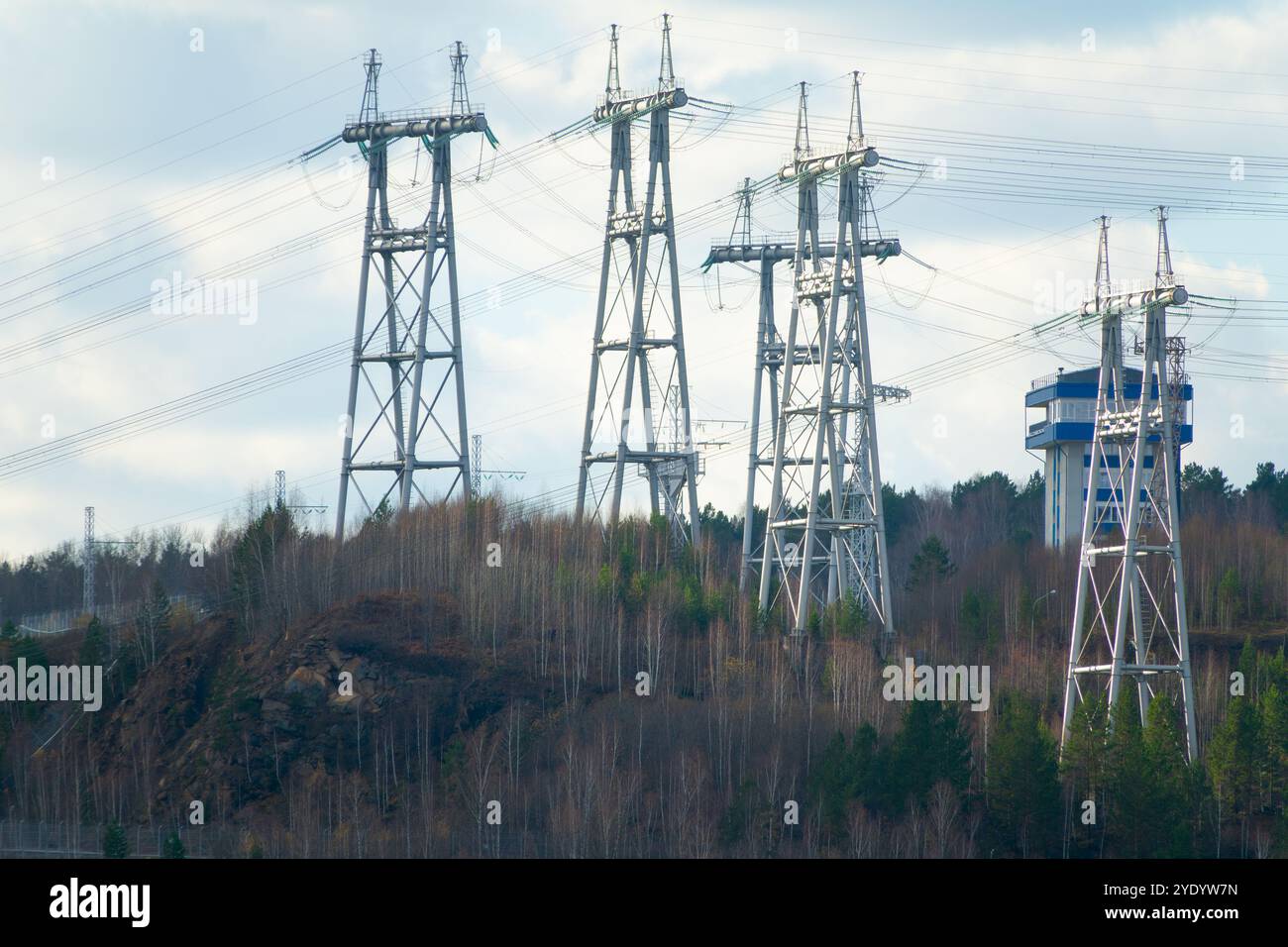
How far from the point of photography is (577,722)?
2037 inches

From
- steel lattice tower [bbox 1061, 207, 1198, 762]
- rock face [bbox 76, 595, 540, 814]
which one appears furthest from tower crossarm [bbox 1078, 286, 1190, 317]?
rock face [bbox 76, 595, 540, 814]

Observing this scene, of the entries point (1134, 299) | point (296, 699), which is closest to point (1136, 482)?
point (1134, 299)

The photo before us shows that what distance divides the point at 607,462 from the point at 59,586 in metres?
47.3

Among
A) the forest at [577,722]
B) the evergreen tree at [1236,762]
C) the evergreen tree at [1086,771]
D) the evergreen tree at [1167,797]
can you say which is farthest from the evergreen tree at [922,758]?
the evergreen tree at [1236,762]

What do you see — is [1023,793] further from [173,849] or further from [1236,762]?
[173,849]

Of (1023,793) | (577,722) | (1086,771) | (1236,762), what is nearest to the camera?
(1086,771)

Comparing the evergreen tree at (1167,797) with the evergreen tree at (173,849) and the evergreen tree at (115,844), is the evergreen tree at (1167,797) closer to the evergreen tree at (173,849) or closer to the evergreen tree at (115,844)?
the evergreen tree at (173,849)

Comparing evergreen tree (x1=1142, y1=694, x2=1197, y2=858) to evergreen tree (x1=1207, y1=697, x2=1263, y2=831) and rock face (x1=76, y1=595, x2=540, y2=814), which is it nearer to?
evergreen tree (x1=1207, y1=697, x2=1263, y2=831)

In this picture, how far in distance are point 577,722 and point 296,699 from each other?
Answer: 24.0ft

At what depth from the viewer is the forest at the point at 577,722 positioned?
45.9 metres

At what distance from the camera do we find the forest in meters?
45.9

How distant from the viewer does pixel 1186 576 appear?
7188 centimetres

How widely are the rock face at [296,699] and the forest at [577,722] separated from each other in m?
0.08
